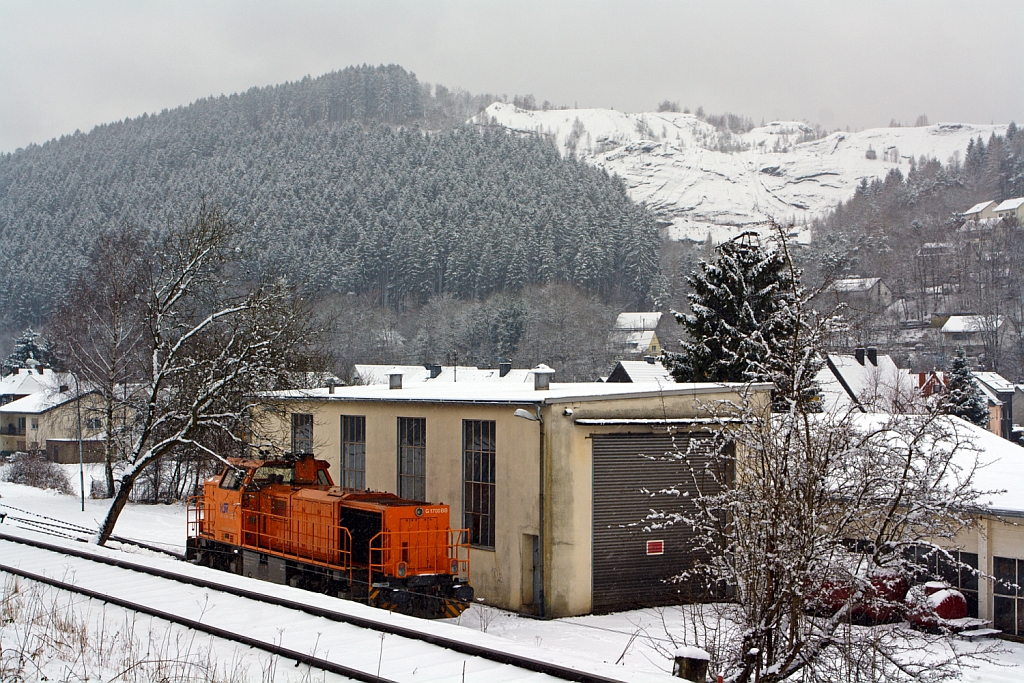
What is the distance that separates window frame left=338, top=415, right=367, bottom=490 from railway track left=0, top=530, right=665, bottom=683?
8.30m

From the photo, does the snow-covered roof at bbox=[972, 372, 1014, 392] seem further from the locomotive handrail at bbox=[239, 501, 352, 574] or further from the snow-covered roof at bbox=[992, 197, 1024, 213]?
the snow-covered roof at bbox=[992, 197, 1024, 213]

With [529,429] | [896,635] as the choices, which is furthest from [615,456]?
[896,635]

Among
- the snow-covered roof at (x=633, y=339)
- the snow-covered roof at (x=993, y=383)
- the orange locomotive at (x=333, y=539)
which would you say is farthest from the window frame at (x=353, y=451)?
the snow-covered roof at (x=633, y=339)

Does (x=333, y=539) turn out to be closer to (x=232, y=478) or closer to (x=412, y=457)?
(x=232, y=478)

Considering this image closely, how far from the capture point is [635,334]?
399 ft

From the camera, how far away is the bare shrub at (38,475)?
47594 millimetres

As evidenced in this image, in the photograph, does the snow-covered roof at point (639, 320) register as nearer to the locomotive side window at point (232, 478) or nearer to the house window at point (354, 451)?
the house window at point (354, 451)

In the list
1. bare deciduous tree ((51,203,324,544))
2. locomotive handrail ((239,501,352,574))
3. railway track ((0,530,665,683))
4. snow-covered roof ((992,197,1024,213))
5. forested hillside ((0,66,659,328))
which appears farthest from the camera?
snow-covered roof ((992,197,1024,213))

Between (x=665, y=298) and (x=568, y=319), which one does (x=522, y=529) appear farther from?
(x=665, y=298)

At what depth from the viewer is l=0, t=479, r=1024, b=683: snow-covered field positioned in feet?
31.7

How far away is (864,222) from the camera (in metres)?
186

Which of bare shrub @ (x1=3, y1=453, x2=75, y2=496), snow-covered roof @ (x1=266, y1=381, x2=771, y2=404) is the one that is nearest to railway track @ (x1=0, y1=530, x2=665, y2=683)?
snow-covered roof @ (x1=266, y1=381, x2=771, y2=404)

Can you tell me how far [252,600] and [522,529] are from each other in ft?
26.6

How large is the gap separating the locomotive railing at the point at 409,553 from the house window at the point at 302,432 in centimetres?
1017
